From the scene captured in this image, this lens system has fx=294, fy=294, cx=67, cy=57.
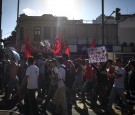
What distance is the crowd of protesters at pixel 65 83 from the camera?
8352 mm

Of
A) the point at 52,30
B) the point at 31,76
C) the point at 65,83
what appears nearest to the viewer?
the point at 65,83

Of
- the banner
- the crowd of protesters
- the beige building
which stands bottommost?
the crowd of protesters

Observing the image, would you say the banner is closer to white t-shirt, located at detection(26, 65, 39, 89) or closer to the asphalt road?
the asphalt road

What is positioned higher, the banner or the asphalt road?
the banner

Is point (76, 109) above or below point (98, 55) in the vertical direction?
below

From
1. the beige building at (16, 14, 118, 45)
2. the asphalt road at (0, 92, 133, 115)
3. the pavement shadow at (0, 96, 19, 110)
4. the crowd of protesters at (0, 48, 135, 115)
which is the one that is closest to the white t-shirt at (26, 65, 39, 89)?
the crowd of protesters at (0, 48, 135, 115)

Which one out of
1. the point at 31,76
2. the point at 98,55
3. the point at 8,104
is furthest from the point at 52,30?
the point at 31,76

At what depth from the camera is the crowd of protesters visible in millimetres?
8352

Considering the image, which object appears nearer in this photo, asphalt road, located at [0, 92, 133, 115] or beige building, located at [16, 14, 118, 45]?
asphalt road, located at [0, 92, 133, 115]

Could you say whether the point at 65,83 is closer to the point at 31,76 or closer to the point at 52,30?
the point at 31,76

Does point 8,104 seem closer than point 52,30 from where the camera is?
Yes

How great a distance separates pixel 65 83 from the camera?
8477 millimetres

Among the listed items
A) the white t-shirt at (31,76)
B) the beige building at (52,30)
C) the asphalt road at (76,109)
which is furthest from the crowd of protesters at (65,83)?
the beige building at (52,30)

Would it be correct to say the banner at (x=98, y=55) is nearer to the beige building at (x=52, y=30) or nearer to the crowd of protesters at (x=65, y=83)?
the crowd of protesters at (x=65, y=83)
